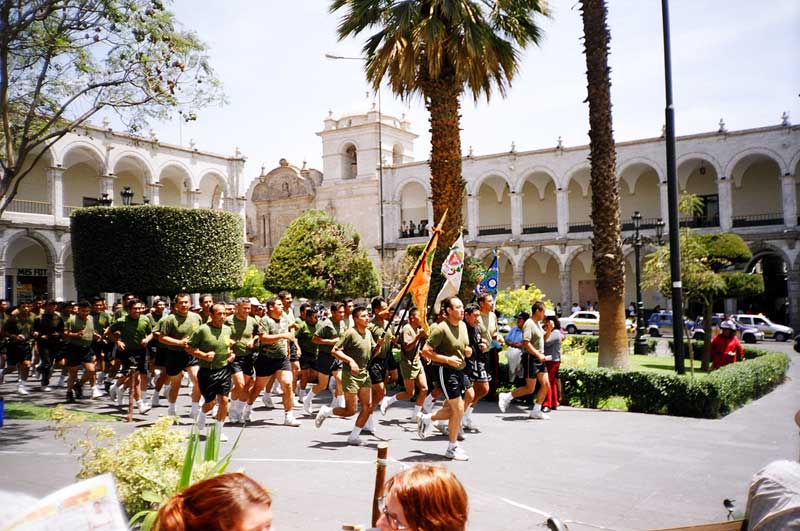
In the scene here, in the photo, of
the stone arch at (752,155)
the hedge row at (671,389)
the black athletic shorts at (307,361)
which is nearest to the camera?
the hedge row at (671,389)

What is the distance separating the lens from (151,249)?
17.9 meters

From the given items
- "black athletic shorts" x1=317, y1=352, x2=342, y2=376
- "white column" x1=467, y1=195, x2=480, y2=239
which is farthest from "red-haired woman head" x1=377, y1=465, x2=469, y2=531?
"white column" x1=467, y1=195, x2=480, y2=239

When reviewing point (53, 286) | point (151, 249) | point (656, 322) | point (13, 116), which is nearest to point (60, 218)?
point (53, 286)

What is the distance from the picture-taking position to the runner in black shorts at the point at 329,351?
35.1 ft

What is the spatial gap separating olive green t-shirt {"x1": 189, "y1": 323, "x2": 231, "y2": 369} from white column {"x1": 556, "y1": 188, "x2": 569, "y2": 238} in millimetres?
31646

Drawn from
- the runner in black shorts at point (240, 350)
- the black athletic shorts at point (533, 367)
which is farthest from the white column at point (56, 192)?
the black athletic shorts at point (533, 367)

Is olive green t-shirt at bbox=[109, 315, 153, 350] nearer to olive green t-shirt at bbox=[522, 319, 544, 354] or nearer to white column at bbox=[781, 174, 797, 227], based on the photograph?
olive green t-shirt at bbox=[522, 319, 544, 354]

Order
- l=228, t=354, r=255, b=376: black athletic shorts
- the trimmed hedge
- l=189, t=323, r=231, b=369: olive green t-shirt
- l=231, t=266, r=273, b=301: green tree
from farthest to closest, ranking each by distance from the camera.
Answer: l=231, t=266, r=273, b=301: green tree → the trimmed hedge → l=228, t=354, r=255, b=376: black athletic shorts → l=189, t=323, r=231, b=369: olive green t-shirt

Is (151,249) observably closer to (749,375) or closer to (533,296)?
(533,296)

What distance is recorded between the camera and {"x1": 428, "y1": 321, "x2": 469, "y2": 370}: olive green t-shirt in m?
8.12

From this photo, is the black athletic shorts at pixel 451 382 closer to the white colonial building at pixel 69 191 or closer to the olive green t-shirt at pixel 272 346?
the olive green t-shirt at pixel 272 346

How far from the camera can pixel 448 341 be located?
8.13 meters

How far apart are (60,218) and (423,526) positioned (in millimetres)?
34939

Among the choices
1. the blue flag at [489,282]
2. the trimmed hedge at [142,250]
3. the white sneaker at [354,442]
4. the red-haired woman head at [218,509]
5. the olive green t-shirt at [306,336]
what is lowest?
the white sneaker at [354,442]
